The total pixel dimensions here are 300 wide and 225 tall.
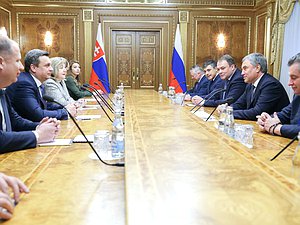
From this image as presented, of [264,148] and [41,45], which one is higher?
[41,45]

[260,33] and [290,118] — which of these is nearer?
[290,118]

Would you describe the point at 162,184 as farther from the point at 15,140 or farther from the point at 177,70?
the point at 177,70

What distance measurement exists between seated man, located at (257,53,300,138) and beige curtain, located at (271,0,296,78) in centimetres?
446

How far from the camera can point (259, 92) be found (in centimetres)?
331

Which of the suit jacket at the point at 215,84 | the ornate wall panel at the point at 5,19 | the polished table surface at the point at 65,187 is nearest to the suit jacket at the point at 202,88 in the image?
the suit jacket at the point at 215,84

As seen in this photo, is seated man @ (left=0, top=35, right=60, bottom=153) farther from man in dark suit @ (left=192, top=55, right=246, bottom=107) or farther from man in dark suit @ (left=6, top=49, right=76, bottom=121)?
man in dark suit @ (left=192, top=55, right=246, bottom=107)

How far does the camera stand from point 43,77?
3092 millimetres

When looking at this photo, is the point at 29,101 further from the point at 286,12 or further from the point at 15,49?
the point at 286,12

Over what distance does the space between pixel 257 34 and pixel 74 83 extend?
464cm

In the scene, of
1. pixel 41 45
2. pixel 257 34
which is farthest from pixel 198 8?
pixel 41 45

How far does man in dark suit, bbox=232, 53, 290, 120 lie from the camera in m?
3.11

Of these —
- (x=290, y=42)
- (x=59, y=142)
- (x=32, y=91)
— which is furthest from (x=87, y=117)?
(x=290, y=42)

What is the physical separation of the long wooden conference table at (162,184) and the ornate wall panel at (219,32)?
22.0ft

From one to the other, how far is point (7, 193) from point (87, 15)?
737 centimetres
